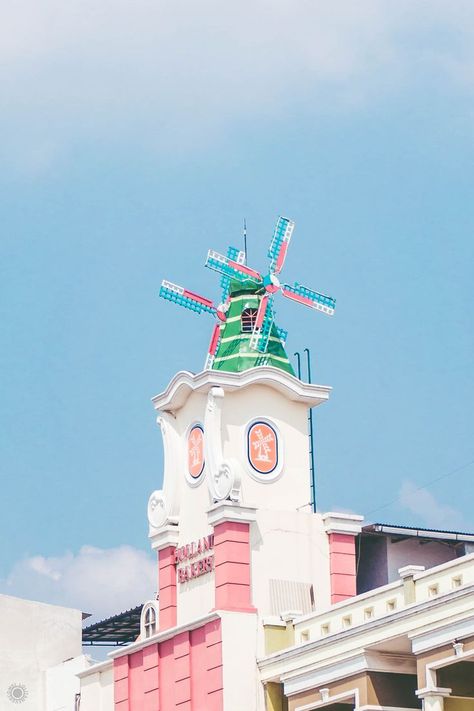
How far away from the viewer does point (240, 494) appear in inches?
2233

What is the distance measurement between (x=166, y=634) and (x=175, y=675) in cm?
147

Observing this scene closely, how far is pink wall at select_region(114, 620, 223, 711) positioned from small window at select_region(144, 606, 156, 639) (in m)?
1.91

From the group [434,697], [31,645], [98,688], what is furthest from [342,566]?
[31,645]

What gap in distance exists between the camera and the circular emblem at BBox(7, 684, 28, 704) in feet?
237

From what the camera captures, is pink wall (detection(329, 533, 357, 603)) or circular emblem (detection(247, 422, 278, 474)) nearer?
pink wall (detection(329, 533, 357, 603))

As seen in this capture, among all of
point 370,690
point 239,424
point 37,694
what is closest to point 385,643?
point 370,690

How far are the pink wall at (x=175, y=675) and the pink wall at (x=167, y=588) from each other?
4.10 ft

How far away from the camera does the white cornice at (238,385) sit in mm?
57781

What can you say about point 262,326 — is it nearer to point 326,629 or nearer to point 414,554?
point 414,554

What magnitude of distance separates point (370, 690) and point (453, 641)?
4.61 m

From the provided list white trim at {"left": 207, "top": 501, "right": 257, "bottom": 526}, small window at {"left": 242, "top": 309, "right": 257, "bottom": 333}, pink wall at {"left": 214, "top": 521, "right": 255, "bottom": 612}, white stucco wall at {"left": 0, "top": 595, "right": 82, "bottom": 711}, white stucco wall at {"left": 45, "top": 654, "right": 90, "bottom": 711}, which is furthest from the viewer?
white stucco wall at {"left": 0, "top": 595, "right": 82, "bottom": 711}

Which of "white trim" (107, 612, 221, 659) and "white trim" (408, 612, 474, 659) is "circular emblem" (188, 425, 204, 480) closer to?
"white trim" (107, 612, 221, 659)

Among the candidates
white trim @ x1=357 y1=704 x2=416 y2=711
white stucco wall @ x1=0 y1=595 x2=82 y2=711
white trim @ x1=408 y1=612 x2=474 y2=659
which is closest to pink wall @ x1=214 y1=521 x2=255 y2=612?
white trim @ x1=357 y1=704 x2=416 y2=711

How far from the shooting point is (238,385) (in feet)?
190
